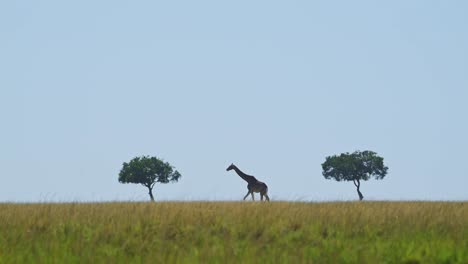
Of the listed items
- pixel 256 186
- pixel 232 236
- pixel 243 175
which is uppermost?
pixel 243 175

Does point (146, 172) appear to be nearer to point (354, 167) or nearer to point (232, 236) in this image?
point (354, 167)

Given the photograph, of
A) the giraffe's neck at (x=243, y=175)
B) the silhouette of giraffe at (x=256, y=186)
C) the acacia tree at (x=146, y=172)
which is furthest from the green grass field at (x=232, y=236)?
the acacia tree at (x=146, y=172)

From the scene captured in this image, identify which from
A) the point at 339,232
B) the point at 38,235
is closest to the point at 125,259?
the point at 38,235

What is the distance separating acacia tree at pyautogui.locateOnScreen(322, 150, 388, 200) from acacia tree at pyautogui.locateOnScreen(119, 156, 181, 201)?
17984mm

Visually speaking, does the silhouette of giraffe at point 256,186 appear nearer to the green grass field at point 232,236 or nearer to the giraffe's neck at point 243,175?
the giraffe's neck at point 243,175

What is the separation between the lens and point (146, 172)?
74812 millimetres

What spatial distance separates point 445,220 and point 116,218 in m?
8.05

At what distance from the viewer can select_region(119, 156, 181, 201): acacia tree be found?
74.5 meters

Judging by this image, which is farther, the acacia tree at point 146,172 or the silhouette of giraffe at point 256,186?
the acacia tree at point 146,172

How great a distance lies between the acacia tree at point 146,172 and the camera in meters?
74.5

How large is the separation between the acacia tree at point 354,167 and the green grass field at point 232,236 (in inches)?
2360

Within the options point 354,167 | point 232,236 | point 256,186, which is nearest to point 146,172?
point 354,167

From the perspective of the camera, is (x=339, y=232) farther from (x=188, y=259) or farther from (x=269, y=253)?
(x=188, y=259)

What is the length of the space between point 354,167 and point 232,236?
66.1 meters
